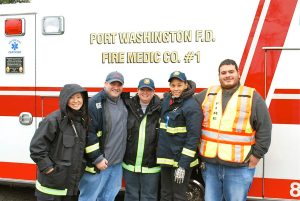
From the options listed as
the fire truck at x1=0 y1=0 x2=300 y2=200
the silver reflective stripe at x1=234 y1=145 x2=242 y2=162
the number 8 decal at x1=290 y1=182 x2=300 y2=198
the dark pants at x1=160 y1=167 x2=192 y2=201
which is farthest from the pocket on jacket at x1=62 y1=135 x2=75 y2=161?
the number 8 decal at x1=290 y1=182 x2=300 y2=198

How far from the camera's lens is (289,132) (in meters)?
3.88

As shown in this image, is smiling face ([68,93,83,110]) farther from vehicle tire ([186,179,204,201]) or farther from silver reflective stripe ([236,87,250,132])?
vehicle tire ([186,179,204,201])

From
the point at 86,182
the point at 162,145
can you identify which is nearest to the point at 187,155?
the point at 162,145

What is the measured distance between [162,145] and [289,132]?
4.34 feet

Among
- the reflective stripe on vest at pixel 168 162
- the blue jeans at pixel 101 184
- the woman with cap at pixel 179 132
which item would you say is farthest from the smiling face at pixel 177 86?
the blue jeans at pixel 101 184

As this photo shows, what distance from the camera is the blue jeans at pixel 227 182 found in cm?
349

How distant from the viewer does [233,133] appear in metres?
3.43

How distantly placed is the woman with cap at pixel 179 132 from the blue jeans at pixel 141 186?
18 cm

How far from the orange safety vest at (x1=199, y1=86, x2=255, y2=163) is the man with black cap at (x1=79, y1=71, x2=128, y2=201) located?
0.91 meters

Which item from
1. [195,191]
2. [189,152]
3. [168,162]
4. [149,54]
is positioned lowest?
[195,191]

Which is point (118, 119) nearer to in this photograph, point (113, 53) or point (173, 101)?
point (173, 101)

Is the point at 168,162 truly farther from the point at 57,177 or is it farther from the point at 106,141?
the point at 57,177

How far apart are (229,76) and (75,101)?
1405 mm

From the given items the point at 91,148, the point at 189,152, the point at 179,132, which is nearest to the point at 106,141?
the point at 91,148
